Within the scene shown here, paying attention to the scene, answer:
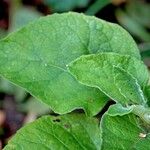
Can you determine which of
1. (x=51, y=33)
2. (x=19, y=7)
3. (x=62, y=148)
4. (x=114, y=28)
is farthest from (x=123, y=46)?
(x=19, y=7)

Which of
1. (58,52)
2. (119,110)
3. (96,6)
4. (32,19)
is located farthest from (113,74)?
(32,19)

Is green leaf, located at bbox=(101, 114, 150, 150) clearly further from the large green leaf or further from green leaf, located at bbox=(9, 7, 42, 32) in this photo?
green leaf, located at bbox=(9, 7, 42, 32)

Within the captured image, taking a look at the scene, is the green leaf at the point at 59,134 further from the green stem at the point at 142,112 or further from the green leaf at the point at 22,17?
the green leaf at the point at 22,17

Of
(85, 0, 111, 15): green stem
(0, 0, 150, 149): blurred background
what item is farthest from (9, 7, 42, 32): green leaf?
(85, 0, 111, 15): green stem

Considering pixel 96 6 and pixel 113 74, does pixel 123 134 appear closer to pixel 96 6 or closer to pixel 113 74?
pixel 113 74

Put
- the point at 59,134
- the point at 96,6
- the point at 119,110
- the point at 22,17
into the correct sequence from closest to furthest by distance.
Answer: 1. the point at 119,110
2. the point at 59,134
3. the point at 96,6
4. the point at 22,17
